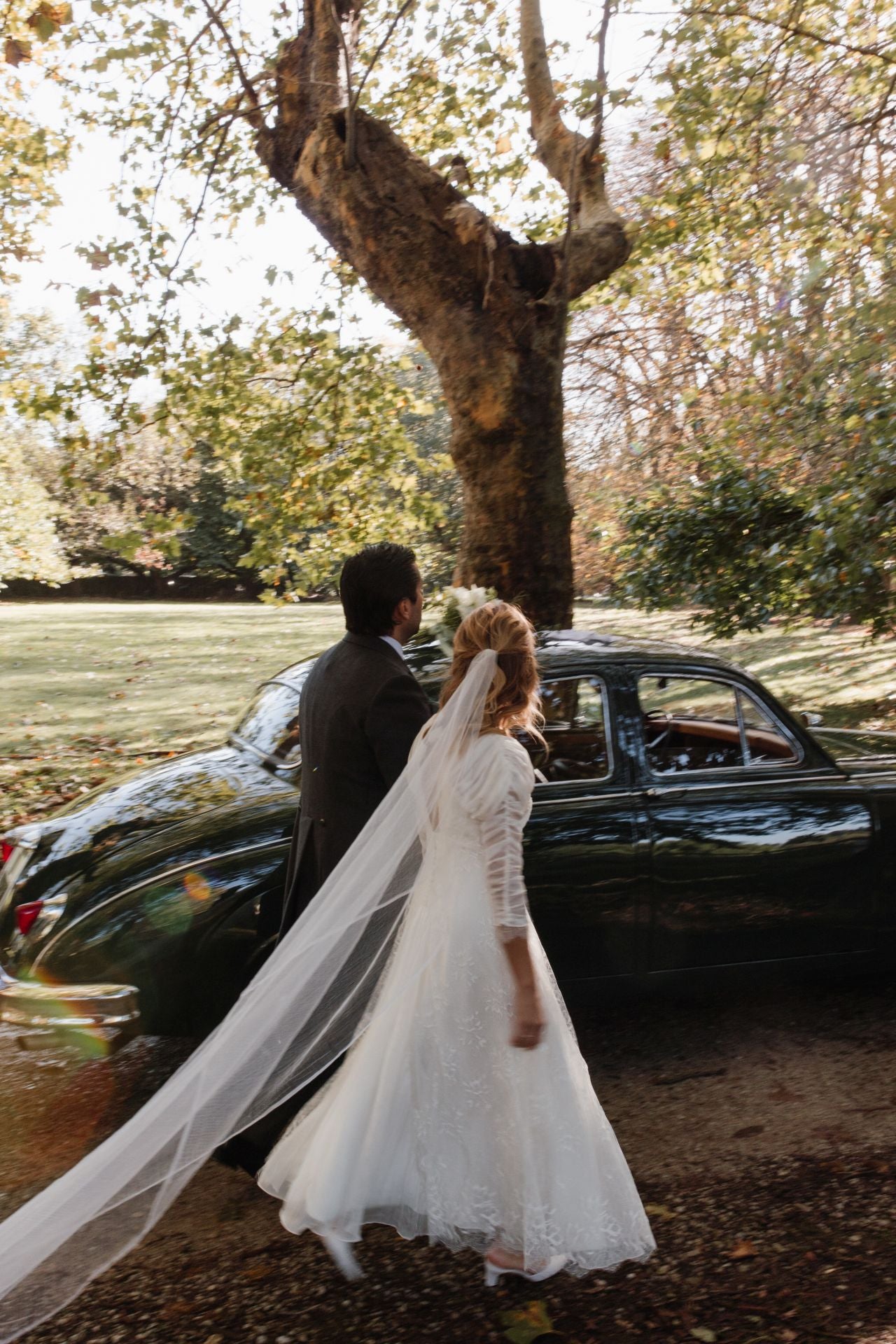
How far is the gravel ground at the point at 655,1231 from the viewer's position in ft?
9.89

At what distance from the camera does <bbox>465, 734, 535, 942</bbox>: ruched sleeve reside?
2.93 metres

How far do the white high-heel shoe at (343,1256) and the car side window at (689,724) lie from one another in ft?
7.29

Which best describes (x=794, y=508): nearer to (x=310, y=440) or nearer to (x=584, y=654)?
(x=310, y=440)

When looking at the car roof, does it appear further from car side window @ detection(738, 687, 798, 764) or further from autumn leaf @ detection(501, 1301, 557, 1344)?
autumn leaf @ detection(501, 1301, 557, 1344)

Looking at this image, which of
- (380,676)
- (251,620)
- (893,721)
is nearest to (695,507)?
(893,721)

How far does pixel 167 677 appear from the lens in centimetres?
1723

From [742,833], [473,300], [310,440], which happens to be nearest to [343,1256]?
[742,833]

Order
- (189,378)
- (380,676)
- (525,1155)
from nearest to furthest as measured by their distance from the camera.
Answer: (525,1155) < (380,676) < (189,378)

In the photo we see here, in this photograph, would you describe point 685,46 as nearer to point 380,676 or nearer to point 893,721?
point 893,721

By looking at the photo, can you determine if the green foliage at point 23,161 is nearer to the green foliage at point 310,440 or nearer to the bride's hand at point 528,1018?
the green foliage at point 310,440

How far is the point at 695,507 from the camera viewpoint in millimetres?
11930

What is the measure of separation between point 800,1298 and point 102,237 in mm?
9396

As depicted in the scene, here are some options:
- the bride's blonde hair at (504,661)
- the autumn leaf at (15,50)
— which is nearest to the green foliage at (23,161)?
the autumn leaf at (15,50)

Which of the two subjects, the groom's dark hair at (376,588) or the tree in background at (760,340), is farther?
the tree in background at (760,340)
